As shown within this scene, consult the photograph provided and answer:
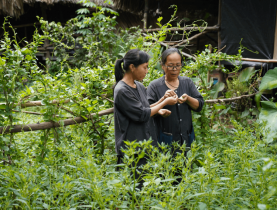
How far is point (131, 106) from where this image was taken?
6.73 ft

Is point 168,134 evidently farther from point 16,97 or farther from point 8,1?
point 8,1

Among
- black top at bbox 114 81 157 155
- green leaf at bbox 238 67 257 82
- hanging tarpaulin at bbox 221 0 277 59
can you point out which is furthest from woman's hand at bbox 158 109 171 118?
hanging tarpaulin at bbox 221 0 277 59

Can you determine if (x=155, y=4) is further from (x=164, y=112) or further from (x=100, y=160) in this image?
(x=164, y=112)

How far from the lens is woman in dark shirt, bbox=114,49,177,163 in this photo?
2.06m

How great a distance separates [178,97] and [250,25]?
4236mm

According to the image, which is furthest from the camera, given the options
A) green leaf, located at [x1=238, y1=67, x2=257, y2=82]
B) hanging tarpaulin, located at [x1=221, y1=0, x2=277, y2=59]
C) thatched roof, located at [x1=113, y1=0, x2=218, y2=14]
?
thatched roof, located at [x1=113, y1=0, x2=218, y2=14]

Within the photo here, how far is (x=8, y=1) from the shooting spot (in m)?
7.57

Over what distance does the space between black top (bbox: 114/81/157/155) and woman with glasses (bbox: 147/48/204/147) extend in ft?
1.06

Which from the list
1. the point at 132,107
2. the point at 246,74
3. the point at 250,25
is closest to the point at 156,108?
the point at 132,107

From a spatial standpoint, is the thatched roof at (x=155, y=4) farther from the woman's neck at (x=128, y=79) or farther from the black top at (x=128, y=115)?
the black top at (x=128, y=115)

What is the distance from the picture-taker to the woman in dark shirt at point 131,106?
6.77ft

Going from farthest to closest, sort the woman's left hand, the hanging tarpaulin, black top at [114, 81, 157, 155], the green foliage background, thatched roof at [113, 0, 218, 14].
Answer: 1. thatched roof at [113, 0, 218, 14]
2. the hanging tarpaulin
3. the woman's left hand
4. black top at [114, 81, 157, 155]
5. the green foliage background

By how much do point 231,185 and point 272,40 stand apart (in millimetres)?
5142

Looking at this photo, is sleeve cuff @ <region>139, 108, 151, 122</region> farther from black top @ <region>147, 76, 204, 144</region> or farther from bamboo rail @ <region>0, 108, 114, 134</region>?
bamboo rail @ <region>0, 108, 114, 134</region>
